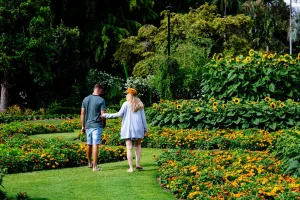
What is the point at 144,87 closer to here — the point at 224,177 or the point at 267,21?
the point at 267,21

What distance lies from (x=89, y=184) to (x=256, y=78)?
7949 mm

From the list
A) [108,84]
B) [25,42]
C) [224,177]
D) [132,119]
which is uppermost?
[25,42]

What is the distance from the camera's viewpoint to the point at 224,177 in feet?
25.7

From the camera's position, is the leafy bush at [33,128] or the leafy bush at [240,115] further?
the leafy bush at [33,128]

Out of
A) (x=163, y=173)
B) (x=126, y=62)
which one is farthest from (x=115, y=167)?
(x=126, y=62)

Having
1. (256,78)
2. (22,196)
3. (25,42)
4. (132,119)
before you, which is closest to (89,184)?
(22,196)

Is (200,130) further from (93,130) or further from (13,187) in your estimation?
(13,187)

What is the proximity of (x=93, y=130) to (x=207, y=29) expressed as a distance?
73.8 ft

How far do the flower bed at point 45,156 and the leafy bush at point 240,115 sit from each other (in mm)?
3493

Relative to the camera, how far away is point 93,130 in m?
9.77

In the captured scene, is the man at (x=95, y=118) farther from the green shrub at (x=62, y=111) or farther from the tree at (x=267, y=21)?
the tree at (x=267, y=21)

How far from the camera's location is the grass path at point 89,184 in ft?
25.4

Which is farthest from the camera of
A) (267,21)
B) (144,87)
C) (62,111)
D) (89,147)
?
(267,21)

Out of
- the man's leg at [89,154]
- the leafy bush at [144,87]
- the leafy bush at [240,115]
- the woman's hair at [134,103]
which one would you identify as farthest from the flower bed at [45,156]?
the leafy bush at [144,87]
